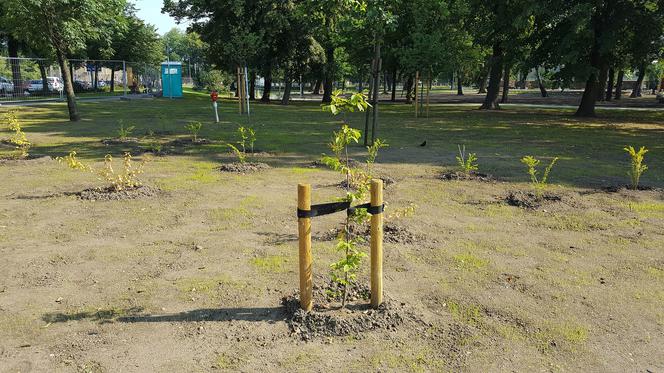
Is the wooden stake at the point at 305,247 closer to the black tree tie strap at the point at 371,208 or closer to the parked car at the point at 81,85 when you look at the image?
the black tree tie strap at the point at 371,208

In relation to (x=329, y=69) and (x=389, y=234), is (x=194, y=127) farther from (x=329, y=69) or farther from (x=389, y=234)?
(x=329, y=69)

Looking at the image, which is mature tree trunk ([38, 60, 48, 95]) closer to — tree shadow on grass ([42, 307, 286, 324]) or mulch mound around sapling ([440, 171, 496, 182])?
mulch mound around sapling ([440, 171, 496, 182])

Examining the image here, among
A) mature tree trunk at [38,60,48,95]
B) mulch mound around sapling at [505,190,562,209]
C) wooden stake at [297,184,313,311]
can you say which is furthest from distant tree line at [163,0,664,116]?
mature tree trunk at [38,60,48,95]

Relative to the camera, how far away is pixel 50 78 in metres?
34.3

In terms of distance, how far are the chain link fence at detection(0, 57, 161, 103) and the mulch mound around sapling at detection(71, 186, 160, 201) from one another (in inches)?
497

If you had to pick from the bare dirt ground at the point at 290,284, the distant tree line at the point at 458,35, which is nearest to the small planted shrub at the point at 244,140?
the bare dirt ground at the point at 290,284

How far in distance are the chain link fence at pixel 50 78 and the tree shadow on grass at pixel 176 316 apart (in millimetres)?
16774

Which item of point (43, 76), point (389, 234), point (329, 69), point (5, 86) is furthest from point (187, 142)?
point (329, 69)

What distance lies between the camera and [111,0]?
16.3 metres

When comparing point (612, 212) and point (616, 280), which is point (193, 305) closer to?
point (616, 280)

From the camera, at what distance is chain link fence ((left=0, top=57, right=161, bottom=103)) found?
26.8 metres

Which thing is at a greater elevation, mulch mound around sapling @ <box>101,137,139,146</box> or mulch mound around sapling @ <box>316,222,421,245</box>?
mulch mound around sapling @ <box>101,137,139,146</box>

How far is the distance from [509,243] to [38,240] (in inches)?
209

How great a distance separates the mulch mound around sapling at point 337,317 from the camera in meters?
3.66
